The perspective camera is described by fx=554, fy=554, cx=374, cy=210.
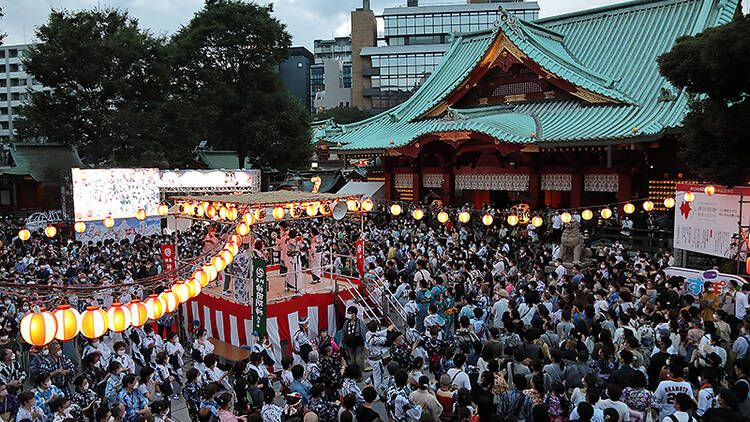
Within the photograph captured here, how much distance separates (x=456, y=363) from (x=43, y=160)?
108 feet

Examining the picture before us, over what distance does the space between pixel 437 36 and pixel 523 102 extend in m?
48.5

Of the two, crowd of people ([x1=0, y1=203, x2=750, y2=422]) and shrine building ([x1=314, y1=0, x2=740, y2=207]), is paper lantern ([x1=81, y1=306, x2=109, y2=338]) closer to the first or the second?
crowd of people ([x1=0, y1=203, x2=750, y2=422])

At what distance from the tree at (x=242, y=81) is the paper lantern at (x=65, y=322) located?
2895cm

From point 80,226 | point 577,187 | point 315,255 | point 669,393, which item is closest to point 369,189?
point 577,187

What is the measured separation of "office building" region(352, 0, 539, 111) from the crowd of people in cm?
5753

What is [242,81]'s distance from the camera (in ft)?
123

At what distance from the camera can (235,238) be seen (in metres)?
12.3

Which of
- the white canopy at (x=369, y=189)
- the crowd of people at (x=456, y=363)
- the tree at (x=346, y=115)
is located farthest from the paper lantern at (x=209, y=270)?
the tree at (x=346, y=115)

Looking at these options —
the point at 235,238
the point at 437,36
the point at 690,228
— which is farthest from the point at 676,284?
the point at 437,36

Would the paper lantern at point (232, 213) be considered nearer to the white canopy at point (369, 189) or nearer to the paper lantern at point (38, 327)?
the paper lantern at point (38, 327)

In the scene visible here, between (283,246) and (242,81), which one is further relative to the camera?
(242,81)

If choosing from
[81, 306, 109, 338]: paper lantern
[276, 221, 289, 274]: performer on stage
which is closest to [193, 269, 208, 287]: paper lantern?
A: [81, 306, 109, 338]: paper lantern

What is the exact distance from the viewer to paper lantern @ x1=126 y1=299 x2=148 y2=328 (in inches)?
353

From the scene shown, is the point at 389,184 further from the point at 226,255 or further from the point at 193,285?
the point at 193,285
